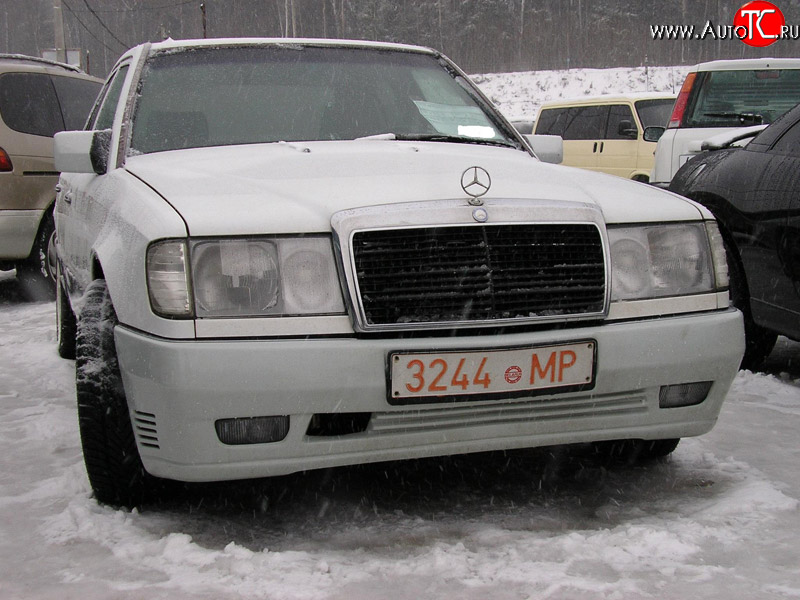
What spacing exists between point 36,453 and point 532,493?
1.84m

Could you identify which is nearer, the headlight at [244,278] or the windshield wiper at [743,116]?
the headlight at [244,278]

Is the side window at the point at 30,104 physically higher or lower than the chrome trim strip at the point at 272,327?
higher

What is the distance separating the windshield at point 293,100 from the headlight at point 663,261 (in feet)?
3.88

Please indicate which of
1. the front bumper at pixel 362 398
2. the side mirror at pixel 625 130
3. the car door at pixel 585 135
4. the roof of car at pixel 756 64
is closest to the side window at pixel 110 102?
the front bumper at pixel 362 398

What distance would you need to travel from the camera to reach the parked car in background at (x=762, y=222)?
4.23 m

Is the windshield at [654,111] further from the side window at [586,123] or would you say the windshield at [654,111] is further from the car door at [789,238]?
the car door at [789,238]

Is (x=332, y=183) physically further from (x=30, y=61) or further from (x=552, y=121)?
(x=552, y=121)

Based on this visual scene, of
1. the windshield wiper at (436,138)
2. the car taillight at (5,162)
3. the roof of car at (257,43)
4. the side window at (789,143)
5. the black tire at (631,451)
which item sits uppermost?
the roof of car at (257,43)

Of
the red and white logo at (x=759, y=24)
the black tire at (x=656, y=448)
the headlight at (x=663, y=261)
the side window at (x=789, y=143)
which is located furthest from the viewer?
the red and white logo at (x=759, y=24)

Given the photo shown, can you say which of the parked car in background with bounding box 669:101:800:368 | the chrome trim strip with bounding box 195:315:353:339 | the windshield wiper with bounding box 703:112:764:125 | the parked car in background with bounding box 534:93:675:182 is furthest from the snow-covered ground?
the parked car in background with bounding box 534:93:675:182

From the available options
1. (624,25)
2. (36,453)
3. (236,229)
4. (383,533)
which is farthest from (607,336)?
(624,25)

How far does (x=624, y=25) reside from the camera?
188 feet

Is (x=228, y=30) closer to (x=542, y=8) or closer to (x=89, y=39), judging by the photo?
(x=89, y=39)

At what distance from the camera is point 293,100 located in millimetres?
3791
